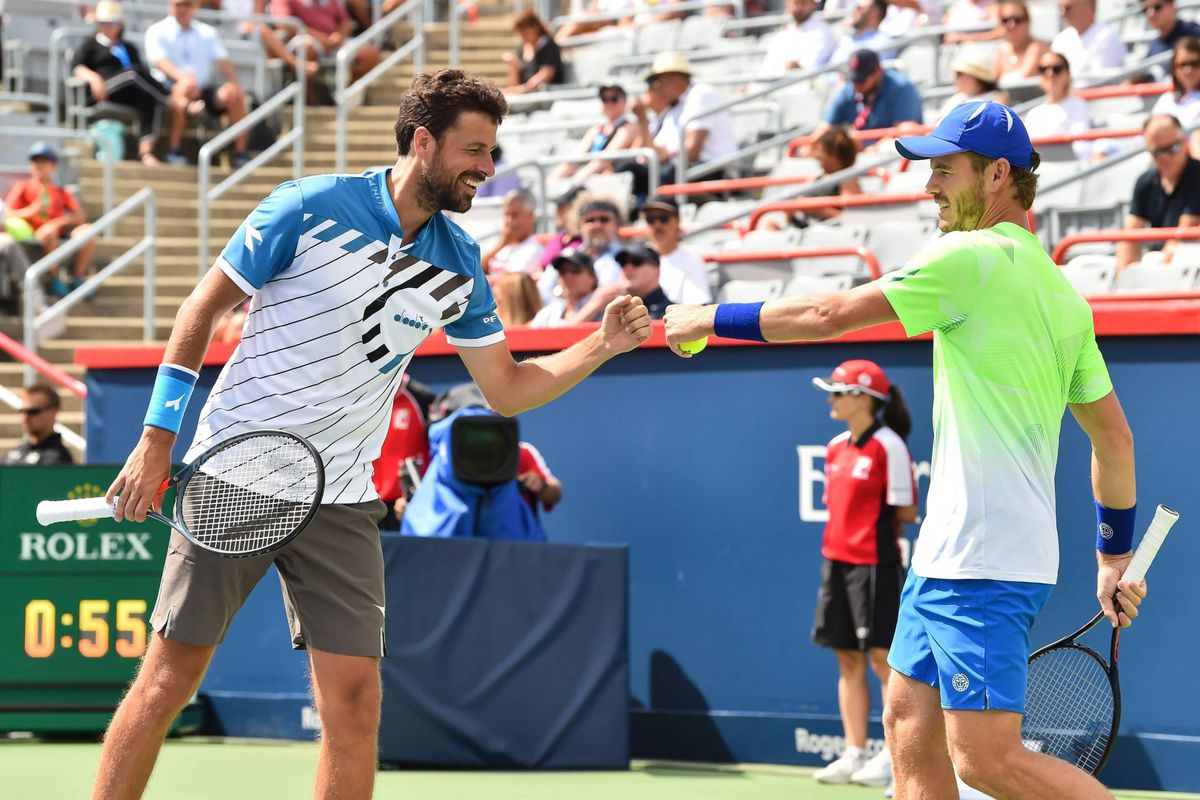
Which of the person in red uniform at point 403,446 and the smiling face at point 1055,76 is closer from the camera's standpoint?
the person in red uniform at point 403,446

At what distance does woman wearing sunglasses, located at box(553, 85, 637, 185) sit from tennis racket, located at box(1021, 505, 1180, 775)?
8.29m

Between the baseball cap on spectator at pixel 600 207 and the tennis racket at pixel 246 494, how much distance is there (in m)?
6.23

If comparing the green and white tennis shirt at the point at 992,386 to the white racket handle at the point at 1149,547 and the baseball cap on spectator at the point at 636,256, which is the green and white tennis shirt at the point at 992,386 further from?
the baseball cap on spectator at the point at 636,256

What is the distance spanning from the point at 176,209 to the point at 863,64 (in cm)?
657

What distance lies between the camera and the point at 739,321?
4551 mm

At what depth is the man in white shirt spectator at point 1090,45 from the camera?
40.8 feet

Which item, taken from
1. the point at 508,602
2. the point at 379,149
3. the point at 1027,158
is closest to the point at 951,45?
the point at 379,149

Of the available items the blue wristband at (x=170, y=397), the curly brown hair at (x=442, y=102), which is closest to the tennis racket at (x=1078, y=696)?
the curly brown hair at (x=442, y=102)

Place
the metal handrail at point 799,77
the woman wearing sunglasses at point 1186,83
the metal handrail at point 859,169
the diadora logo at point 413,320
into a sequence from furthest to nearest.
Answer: the metal handrail at point 799,77
the metal handrail at point 859,169
the woman wearing sunglasses at point 1186,83
the diadora logo at point 413,320

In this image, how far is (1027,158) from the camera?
14.8 feet

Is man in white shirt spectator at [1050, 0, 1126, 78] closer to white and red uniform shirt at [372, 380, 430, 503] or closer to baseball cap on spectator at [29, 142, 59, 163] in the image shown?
white and red uniform shirt at [372, 380, 430, 503]

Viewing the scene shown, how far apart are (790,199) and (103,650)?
16.6ft

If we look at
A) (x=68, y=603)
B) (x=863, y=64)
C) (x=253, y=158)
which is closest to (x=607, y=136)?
(x=863, y=64)

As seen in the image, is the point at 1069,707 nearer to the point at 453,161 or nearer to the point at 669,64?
the point at 453,161
